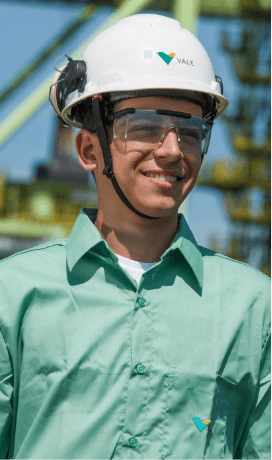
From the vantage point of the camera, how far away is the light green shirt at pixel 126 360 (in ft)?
6.14

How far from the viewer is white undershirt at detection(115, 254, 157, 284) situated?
2.15 m

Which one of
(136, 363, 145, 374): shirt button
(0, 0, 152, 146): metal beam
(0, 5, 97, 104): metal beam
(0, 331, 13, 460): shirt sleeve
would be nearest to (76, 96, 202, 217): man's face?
(136, 363, 145, 374): shirt button

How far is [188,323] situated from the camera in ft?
6.59

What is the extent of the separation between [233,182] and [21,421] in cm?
1780

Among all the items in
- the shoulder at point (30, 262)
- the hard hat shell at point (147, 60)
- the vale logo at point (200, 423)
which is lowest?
the vale logo at point (200, 423)

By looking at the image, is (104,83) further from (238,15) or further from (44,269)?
(238,15)

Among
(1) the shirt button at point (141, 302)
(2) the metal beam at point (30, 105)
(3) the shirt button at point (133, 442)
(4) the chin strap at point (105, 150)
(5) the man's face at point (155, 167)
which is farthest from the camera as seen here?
(2) the metal beam at point (30, 105)

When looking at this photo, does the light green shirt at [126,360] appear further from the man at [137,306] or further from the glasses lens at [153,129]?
the glasses lens at [153,129]

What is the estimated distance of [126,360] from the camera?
1919mm

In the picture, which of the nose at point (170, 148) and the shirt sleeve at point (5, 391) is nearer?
the shirt sleeve at point (5, 391)

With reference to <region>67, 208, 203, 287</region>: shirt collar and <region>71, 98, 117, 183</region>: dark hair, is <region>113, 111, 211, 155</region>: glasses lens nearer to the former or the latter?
<region>71, 98, 117, 183</region>: dark hair

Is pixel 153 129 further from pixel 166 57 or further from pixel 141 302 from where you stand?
pixel 141 302

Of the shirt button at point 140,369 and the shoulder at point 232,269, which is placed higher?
the shoulder at point 232,269

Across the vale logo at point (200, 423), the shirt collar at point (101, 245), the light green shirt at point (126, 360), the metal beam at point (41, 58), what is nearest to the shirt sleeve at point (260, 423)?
the light green shirt at point (126, 360)
